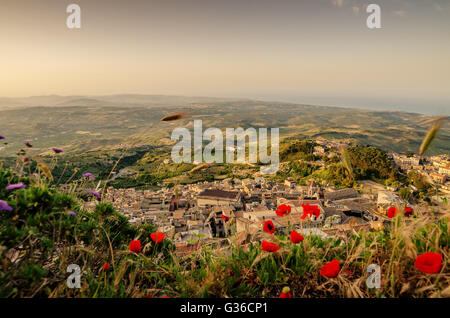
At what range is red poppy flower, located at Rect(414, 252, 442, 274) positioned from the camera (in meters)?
1.40

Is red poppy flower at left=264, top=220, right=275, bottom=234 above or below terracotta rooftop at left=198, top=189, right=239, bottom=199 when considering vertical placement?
above

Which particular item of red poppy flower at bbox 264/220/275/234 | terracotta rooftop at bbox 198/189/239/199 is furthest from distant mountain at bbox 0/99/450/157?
red poppy flower at bbox 264/220/275/234

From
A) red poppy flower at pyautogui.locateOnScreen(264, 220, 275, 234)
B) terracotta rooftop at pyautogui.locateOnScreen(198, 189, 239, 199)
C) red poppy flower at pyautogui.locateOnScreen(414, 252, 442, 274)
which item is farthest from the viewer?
terracotta rooftop at pyautogui.locateOnScreen(198, 189, 239, 199)

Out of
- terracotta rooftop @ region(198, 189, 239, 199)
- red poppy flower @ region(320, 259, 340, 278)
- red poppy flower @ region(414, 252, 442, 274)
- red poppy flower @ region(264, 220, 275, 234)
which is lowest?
terracotta rooftop @ region(198, 189, 239, 199)

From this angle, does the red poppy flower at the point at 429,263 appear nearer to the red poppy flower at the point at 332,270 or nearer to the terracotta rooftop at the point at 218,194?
the red poppy flower at the point at 332,270

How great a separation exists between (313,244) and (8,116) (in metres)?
171

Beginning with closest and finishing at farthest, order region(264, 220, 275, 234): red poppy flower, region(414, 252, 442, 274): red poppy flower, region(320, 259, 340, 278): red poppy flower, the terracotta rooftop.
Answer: region(414, 252, 442, 274): red poppy flower → region(320, 259, 340, 278): red poppy flower → region(264, 220, 275, 234): red poppy flower → the terracotta rooftop

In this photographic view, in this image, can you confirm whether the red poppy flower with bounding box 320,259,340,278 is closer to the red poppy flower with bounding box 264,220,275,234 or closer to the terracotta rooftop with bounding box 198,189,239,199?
the red poppy flower with bounding box 264,220,275,234

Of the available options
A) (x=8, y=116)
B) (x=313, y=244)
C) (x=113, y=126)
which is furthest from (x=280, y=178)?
(x=8, y=116)

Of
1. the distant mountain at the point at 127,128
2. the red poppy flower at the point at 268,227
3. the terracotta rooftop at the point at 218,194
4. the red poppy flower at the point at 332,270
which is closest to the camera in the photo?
the red poppy flower at the point at 332,270

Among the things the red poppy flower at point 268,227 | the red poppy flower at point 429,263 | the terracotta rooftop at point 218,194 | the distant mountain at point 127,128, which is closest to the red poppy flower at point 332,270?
the red poppy flower at point 429,263

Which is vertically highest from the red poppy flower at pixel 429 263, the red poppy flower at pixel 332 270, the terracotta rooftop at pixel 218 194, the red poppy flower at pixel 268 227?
the red poppy flower at pixel 429 263

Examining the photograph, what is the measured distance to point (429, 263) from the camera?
147 cm

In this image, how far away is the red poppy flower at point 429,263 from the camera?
1404 millimetres
